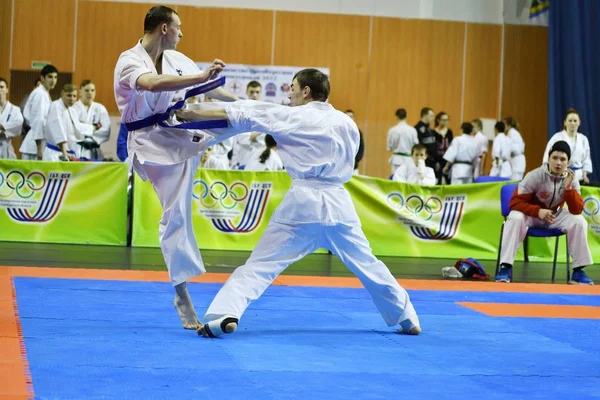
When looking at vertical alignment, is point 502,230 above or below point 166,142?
below

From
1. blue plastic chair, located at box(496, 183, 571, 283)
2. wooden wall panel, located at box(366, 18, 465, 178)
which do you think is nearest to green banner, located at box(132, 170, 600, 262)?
blue plastic chair, located at box(496, 183, 571, 283)

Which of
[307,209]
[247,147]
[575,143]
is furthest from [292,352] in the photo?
[575,143]

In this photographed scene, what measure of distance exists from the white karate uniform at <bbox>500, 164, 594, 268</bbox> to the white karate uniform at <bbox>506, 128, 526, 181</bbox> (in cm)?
722

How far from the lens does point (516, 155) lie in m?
15.3

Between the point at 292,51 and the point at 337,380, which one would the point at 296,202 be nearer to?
the point at 337,380

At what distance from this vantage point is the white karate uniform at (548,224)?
26.4 ft

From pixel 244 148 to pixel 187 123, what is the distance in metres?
8.01

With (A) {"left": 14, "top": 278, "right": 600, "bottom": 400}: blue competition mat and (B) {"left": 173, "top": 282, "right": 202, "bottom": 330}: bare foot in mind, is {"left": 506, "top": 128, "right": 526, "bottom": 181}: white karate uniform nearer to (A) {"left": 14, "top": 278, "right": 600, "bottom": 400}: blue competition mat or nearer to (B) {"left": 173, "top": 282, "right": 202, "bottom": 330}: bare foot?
(A) {"left": 14, "top": 278, "right": 600, "bottom": 400}: blue competition mat

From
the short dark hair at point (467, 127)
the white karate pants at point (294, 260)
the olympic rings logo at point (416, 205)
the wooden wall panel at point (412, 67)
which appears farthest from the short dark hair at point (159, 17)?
the wooden wall panel at point (412, 67)

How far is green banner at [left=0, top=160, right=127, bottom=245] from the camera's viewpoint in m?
9.45

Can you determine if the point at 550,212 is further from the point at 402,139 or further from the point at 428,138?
the point at 428,138

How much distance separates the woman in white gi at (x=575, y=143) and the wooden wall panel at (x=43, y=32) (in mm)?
9156

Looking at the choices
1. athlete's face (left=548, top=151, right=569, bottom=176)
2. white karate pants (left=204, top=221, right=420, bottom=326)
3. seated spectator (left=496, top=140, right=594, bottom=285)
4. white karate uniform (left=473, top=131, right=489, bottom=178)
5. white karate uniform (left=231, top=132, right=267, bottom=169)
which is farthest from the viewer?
white karate uniform (left=473, top=131, right=489, bottom=178)

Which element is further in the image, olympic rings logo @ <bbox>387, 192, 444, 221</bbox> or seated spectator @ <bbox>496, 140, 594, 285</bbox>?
olympic rings logo @ <bbox>387, 192, 444, 221</bbox>
